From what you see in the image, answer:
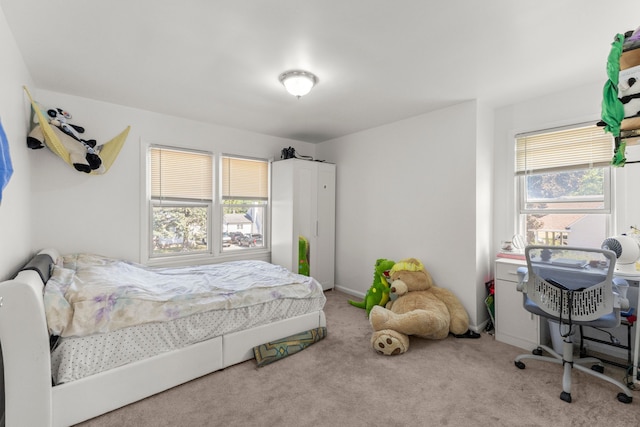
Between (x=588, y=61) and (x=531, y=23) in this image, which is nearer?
(x=531, y=23)

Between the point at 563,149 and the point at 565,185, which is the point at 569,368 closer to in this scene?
the point at 565,185

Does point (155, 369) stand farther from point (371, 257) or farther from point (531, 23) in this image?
point (531, 23)

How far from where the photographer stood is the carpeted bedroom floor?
5.93 feet

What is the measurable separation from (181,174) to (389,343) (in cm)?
311

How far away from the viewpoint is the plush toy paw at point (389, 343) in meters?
A: 2.59

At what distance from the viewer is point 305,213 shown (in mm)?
4297

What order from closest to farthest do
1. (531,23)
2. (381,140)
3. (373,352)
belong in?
(531,23) < (373,352) < (381,140)

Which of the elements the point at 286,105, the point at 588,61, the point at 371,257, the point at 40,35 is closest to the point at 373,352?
the point at 371,257

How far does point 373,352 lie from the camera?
267cm

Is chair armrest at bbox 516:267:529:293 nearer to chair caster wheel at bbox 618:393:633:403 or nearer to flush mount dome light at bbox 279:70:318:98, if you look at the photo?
chair caster wheel at bbox 618:393:633:403

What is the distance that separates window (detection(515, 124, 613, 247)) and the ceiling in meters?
0.52

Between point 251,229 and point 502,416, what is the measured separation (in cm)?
351

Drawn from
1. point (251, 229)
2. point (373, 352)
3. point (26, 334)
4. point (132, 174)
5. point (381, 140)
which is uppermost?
point (381, 140)

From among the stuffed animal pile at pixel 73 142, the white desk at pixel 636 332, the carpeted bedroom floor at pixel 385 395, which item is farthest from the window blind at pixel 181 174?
the white desk at pixel 636 332
